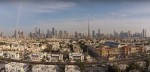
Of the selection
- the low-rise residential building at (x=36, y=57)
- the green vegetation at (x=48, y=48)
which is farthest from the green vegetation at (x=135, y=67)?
the green vegetation at (x=48, y=48)

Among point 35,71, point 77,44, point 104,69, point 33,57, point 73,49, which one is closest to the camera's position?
point 35,71

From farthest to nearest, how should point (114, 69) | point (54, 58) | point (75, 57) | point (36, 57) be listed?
point (36, 57) < point (54, 58) < point (75, 57) < point (114, 69)

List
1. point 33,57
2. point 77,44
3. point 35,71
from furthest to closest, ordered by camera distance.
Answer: point 77,44, point 33,57, point 35,71

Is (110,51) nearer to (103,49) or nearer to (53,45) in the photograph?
(103,49)

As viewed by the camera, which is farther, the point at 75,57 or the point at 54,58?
the point at 54,58

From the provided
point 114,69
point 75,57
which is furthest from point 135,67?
point 75,57

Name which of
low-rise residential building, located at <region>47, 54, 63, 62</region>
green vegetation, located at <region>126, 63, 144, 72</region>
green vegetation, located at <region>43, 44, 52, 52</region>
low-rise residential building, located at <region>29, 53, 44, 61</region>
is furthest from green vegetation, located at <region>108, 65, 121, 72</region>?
green vegetation, located at <region>43, 44, 52, 52</region>

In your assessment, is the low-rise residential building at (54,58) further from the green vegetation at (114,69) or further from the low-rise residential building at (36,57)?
the green vegetation at (114,69)

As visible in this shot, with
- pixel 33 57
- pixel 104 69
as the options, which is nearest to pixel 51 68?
pixel 104 69

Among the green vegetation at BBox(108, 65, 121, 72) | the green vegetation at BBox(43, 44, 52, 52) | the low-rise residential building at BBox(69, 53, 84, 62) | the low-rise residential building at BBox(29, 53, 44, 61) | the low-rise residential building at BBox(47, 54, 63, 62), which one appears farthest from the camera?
the green vegetation at BBox(43, 44, 52, 52)

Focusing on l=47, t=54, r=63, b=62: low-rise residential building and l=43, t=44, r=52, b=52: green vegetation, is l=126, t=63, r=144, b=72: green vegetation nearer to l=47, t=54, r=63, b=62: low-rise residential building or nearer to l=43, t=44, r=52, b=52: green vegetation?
l=47, t=54, r=63, b=62: low-rise residential building

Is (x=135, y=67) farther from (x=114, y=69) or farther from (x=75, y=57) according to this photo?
(x=75, y=57)
